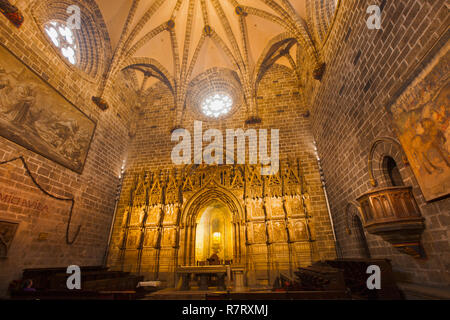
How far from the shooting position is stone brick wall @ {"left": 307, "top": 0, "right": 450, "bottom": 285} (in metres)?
3.63

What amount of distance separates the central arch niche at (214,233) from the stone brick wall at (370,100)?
14.8 ft

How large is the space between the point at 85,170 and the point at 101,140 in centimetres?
172

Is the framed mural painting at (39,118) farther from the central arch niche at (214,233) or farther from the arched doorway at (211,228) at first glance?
the central arch niche at (214,233)

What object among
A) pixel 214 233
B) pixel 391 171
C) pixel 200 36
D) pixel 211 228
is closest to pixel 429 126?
pixel 391 171

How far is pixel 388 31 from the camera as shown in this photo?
174 inches

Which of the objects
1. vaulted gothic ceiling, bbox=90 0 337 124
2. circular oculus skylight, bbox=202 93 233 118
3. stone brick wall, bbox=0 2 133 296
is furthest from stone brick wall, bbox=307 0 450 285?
stone brick wall, bbox=0 2 133 296

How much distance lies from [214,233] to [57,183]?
6.37 m

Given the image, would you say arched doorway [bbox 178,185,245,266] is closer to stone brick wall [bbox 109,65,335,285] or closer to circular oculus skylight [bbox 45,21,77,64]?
stone brick wall [bbox 109,65,335,285]

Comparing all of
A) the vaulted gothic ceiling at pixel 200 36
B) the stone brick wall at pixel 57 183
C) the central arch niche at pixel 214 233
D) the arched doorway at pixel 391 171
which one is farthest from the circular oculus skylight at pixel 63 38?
the arched doorway at pixel 391 171

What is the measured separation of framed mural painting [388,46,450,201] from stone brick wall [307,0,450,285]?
237 mm

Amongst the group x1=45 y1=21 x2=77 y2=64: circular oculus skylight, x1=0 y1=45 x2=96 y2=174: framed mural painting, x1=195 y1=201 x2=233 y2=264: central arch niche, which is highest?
A: x1=45 y1=21 x2=77 y2=64: circular oculus skylight

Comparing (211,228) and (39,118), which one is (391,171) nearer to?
(211,228)

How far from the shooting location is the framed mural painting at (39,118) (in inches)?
237

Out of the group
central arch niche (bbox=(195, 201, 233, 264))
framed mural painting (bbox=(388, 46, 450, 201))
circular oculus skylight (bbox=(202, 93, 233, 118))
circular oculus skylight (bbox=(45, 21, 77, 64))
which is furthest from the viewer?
circular oculus skylight (bbox=(202, 93, 233, 118))
